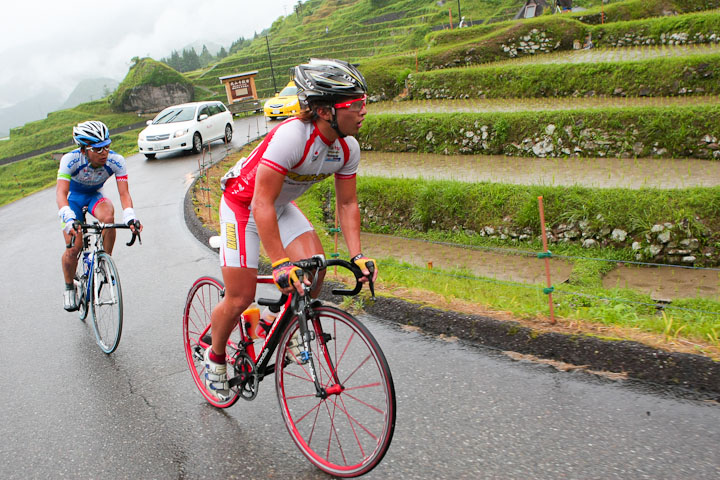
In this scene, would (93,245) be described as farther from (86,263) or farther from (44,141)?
(44,141)

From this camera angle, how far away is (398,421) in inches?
144

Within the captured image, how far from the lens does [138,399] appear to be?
4391mm

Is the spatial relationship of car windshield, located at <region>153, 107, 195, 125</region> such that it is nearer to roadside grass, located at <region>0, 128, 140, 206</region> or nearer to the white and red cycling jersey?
the white and red cycling jersey

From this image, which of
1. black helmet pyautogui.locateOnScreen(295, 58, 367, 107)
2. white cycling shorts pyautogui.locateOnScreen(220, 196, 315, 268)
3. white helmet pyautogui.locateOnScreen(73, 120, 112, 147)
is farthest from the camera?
white helmet pyautogui.locateOnScreen(73, 120, 112, 147)

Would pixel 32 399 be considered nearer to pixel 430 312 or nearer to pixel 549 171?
pixel 430 312

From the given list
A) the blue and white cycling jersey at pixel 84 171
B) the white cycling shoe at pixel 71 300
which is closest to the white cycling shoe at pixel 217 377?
the blue and white cycling jersey at pixel 84 171

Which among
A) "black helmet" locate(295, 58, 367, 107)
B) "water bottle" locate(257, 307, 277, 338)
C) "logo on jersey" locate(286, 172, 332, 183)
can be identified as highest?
"black helmet" locate(295, 58, 367, 107)

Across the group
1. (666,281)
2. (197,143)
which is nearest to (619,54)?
(666,281)

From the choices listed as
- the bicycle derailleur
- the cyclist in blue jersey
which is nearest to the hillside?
the bicycle derailleur

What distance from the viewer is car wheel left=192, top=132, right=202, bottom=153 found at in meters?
20.3

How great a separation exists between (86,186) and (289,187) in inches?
134

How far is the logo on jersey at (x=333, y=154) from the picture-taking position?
A: 324cm

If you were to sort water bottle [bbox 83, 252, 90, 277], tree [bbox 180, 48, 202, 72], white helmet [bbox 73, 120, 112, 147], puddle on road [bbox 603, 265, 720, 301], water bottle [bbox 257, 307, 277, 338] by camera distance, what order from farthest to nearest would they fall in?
tree [bbox 180, 48, 202, 72] < puddle on road [bbox 603, 265, 720, 301] < water bottle [bbox 83, 252, 90, 277] < white helmet [bbox 73, 120, 112, 147] < water bottle [bbox 257, 307, 277, 338]

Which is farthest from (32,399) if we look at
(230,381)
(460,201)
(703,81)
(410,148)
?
(703,81)
